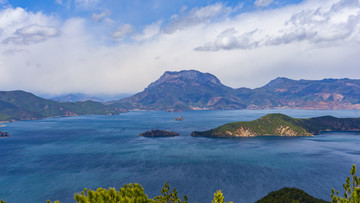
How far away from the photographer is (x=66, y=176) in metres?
140

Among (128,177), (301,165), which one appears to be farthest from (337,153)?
(128,177)

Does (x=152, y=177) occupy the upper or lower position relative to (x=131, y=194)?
lower

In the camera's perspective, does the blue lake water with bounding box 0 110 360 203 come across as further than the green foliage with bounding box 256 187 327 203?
Yes

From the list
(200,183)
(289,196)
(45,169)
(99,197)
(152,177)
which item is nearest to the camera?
(99,197)

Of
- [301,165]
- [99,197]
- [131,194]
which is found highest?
[99,197]

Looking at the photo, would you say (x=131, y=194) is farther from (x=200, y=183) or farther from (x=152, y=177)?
(x=152, y=177)

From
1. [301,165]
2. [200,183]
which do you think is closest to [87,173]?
[200,183]

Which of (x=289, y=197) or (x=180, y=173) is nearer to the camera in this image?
(x=289, y=197)

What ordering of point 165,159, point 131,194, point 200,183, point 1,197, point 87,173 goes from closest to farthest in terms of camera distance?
point 131,194
point 1,197
point 200,183
point 87,173
point 165,159

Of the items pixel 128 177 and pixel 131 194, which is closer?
pixel 131 194

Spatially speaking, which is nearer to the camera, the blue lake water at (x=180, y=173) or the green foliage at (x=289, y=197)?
the green foliage at (x=289, y=197)

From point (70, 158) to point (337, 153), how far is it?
25163cm

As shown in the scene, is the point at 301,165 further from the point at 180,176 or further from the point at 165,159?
the point at 165,159

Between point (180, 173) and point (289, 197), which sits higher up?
point (289, 197)
